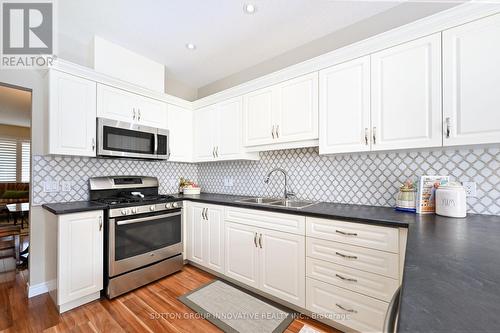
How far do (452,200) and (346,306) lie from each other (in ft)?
3.56

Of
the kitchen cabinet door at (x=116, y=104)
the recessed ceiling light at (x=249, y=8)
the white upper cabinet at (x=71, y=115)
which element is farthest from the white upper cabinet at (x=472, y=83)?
the white upper cabinet at (x=71, y=115)

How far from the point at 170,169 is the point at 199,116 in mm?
949

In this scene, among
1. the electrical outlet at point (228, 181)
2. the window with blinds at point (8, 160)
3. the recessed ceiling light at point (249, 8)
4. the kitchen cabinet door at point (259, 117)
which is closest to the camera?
the recessed ceiling light at point (249, 8)

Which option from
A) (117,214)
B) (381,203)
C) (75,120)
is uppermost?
(75,120)

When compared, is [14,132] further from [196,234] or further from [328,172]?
[328,172]

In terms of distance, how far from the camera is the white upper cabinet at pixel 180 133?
3.04m

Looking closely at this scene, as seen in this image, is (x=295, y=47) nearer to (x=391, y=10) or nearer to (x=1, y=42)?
(x=391, y=10)

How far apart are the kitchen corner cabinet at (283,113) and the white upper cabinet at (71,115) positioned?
167 cm

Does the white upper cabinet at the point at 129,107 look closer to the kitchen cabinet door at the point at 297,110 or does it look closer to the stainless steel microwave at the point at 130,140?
the stainless steel microwave at the point at 130,140

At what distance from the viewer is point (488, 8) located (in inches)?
54.4

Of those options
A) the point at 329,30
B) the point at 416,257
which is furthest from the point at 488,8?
the point at 416,257

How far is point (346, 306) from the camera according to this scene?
5.28 ft

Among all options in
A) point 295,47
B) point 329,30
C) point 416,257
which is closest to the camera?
point 416,257

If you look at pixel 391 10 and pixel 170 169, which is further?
pixel 170 169
